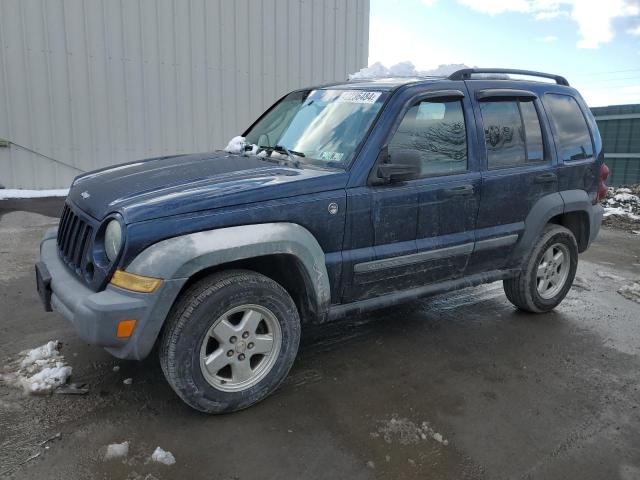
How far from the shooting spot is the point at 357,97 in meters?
3.75

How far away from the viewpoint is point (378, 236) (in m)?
3.44

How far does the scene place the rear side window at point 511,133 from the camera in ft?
13.1

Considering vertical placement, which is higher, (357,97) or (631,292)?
(357,97)

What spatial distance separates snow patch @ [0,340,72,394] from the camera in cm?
325

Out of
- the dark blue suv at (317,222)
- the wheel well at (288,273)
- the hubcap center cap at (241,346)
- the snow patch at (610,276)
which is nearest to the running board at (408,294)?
the dark blue suv at (317,222)

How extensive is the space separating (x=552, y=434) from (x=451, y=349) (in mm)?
1122

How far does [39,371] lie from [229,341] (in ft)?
4.74

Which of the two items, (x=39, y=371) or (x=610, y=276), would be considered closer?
(x=39, y=371)

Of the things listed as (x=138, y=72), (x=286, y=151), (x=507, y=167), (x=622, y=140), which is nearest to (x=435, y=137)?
(x=507, y=167)

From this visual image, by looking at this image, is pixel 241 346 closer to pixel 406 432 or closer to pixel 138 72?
pixel 406 432

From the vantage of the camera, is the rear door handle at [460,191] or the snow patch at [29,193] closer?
the rear door handle at [460,191]

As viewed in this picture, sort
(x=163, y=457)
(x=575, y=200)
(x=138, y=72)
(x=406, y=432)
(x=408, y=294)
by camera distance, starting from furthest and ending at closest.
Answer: (x=138, y=72)
(x=575, y=200)
(x=408, y=294)
(x=406, y=432)
(x=163, y=457)

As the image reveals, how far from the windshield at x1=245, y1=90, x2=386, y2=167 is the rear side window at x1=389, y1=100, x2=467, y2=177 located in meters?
0.25

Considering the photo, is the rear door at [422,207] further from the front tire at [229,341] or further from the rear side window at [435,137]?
the front tire at [229,341]
